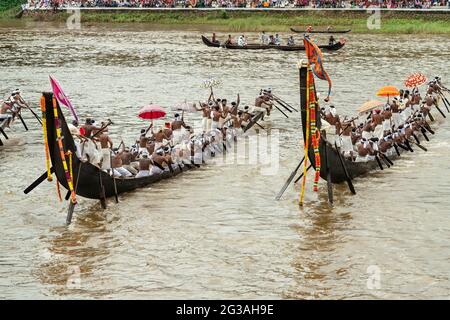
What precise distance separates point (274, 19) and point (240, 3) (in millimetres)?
4568

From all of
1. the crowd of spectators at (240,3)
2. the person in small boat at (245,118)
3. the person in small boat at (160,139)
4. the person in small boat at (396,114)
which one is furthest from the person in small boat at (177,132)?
the crowd of spectators at (240,3)

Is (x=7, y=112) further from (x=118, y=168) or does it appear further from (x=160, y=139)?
(x=118, y=168)

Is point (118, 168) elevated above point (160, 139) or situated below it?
below

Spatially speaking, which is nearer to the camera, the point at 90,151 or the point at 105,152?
the point at 90,151

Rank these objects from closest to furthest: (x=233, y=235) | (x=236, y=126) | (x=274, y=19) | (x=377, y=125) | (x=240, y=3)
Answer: (x=233, y=235)
(x=377, y=125)
(x=236, y=126)
(x=274, y=19)
(x=240, y=3)

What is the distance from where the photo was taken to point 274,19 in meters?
58.0

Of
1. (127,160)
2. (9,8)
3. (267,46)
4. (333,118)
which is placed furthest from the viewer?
(9,8)

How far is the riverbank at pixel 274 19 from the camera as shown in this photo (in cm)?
5384

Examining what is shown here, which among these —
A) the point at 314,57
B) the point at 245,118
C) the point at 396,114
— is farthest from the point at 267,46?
the point at 314,57

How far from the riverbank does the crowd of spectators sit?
35.9 inches

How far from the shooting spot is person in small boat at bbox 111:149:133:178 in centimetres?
1769

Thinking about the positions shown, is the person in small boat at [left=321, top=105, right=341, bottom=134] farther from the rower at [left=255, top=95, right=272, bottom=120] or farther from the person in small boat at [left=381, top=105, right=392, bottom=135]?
the rower at [left=255, top=95, right=272, bottom=120]

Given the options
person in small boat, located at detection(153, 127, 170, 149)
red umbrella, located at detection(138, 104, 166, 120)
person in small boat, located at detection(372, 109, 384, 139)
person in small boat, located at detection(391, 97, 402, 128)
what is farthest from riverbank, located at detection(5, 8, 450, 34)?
person in small boat, located at detection(153, 127, 170, 149)

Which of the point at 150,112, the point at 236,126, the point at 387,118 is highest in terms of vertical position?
the point at 150,112
